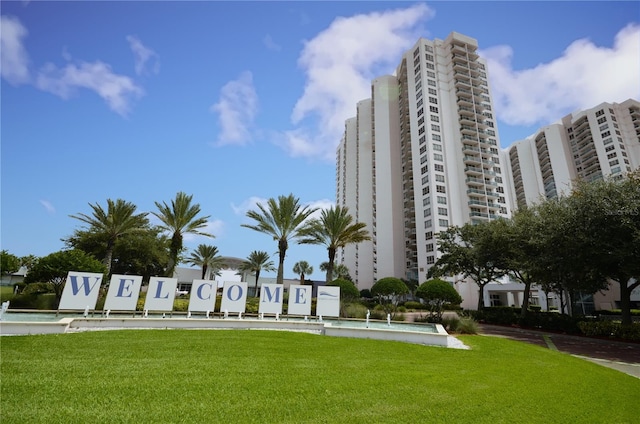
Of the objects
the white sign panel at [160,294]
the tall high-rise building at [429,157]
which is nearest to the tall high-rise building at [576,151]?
the tall high-rise building at [429,157]

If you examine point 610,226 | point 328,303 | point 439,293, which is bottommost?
point 328,303

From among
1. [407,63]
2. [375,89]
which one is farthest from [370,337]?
[375,89]

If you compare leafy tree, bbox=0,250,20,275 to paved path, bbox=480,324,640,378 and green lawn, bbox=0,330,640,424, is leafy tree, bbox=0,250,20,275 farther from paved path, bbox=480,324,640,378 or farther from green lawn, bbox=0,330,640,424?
paved path, bbox=480,324,640,378

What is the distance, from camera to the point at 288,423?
4.67 meters

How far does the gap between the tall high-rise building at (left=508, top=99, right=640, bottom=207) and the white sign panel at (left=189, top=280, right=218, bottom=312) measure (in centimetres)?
7990

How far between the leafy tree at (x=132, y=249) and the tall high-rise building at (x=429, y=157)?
142ft

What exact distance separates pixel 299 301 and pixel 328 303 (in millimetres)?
1702

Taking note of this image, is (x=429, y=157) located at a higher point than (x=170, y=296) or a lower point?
higher

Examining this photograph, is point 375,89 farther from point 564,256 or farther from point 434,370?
point 434,370

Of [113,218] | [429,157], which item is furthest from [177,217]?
[429,157]

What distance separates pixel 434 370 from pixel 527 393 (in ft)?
7.28

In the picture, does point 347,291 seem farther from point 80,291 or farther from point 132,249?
point 132,249

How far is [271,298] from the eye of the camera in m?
17.9

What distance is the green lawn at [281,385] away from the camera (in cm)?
502
